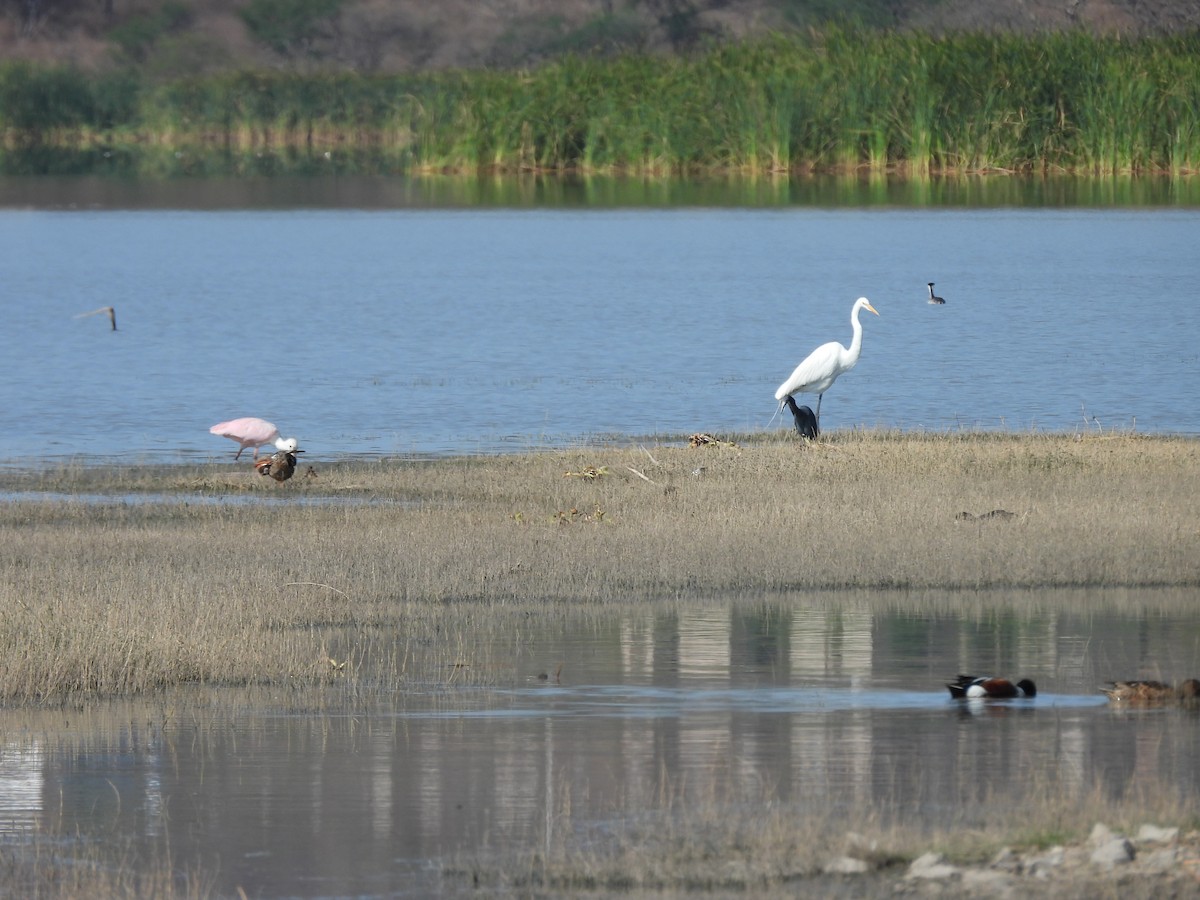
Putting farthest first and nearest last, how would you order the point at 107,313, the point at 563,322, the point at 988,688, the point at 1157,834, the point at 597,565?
the point at 107,313 → the point at 563,322 → the point at 597,565 → the point at 988,688 → the point at 1157,834

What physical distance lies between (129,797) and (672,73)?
41225 mm

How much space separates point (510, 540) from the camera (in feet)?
45.2

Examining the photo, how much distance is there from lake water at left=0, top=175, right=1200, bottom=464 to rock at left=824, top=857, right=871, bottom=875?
1205 centimetres

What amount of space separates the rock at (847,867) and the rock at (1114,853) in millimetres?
659

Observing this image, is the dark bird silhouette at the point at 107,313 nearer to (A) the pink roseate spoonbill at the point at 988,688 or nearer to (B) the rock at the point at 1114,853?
(A) the pink roseate spoonbill at the point at 988,688

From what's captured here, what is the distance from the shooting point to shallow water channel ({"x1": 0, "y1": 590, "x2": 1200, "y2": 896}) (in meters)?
7.77

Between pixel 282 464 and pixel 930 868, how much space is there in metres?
10.3

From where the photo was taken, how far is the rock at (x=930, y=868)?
6875mm

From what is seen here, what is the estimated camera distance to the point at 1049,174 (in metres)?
47.7

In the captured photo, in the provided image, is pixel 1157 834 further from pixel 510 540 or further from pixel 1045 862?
pixel 510 540

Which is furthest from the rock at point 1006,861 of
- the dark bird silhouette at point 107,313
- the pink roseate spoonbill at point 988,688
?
the dark bird silhouette at point 107,313

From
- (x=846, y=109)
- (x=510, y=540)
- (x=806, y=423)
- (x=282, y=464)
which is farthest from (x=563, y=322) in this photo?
(x=510, y=540)

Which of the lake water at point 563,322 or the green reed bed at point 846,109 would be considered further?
the green reed bed at point 846,109

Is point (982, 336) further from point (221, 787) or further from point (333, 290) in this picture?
point (221, 787)
